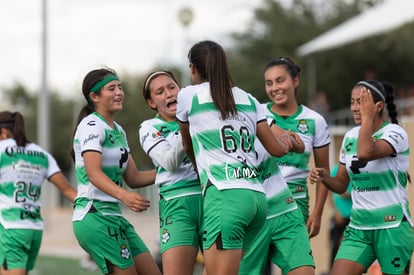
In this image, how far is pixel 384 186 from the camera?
857 centimetres

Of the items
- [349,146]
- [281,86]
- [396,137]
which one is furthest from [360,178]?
[281,86]

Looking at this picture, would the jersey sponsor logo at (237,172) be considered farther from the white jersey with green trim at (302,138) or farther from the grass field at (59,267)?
the grass field at (59,267)

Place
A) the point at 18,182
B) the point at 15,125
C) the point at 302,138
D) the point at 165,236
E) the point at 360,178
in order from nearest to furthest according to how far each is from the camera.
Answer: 1. the point at 165,236
2. the point at 360,178
3. the point at 302,138
4. the point at 18,182
5. the point at 15,125

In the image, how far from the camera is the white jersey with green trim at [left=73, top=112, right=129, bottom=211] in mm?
8195

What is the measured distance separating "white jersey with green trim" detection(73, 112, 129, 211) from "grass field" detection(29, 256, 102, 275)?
9504 mm

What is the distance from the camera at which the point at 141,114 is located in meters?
41.9

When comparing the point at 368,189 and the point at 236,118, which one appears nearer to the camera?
the point at 236,118

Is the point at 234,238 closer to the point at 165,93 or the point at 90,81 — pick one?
the point at 165,93

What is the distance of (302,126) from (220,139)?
205 cm

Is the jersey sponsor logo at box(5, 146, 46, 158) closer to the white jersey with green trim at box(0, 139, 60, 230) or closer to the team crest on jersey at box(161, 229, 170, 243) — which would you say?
the white jersey with green trim at box(0, 139, 60, 230)

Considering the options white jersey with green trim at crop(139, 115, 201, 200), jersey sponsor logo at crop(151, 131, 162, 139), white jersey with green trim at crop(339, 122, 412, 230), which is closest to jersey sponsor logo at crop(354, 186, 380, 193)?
white jersey with green trim at crop(339, 122, 412, 230)

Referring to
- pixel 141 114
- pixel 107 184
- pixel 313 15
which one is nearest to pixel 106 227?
pixel 107 184

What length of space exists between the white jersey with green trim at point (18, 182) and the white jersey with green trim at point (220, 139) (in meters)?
3.40

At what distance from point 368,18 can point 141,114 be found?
19480 millimetres
